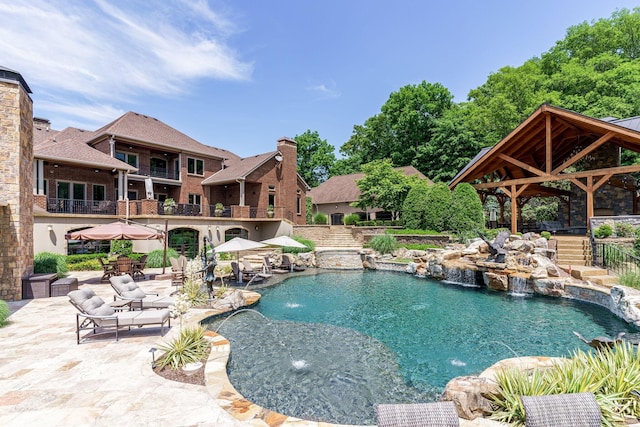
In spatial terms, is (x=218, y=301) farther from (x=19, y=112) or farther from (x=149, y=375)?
(x=19, y=112)

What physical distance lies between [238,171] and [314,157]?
2637 centimetres

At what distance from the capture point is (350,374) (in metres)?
5.59

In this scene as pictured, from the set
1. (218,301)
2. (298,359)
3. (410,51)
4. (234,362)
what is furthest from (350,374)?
(410,51)

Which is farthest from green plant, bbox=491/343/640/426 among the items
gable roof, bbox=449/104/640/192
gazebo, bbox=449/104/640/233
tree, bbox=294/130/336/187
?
tree, bbox=294/130/336/187

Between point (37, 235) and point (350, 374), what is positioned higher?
point (37, 235)

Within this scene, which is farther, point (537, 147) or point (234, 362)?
point (537, 147)

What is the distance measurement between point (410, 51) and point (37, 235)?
93.3 feet

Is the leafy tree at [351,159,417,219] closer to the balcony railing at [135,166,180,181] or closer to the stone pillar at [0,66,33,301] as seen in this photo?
the balcony railing at [135,166,180,181]

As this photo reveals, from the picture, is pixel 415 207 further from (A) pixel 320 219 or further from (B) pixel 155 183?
(B) pixel 155 183

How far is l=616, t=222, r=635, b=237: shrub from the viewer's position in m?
12.9

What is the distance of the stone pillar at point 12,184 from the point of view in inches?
359

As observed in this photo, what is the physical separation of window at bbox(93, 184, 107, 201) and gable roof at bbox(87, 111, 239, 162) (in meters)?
3.24

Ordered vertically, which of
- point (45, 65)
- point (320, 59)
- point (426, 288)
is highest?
point (320, 59)

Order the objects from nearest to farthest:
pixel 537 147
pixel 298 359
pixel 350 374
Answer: pixel 350 374 < pixel 298 359 < pixel 537 147
